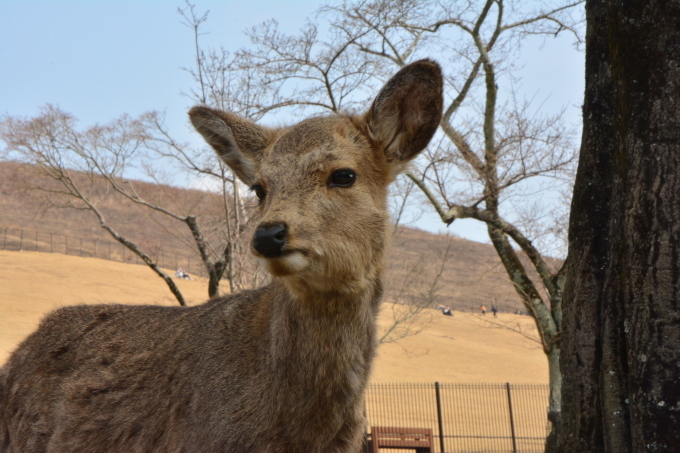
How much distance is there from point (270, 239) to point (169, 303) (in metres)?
46.1

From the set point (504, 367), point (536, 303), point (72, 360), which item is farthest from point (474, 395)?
point (72, 360)

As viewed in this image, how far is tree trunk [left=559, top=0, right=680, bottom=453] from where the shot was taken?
3871 mm

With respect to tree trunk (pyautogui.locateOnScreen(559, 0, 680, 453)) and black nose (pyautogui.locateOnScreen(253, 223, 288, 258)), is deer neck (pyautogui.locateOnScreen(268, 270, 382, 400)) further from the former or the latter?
tree trunk (pyautogui.locateOnScreen(559, 0, 680, 453))

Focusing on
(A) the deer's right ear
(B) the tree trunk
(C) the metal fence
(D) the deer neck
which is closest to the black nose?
(D) the deer neck

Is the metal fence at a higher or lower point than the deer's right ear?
lower

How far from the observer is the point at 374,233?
4.56m

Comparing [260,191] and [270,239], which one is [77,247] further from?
[270,239]

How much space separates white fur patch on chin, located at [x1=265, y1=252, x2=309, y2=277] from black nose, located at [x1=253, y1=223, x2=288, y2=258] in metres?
0.05

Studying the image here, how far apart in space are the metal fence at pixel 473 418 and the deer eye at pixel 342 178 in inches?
1037

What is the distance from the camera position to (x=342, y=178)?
450 centimetres

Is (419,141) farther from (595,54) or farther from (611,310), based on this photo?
(611,310)

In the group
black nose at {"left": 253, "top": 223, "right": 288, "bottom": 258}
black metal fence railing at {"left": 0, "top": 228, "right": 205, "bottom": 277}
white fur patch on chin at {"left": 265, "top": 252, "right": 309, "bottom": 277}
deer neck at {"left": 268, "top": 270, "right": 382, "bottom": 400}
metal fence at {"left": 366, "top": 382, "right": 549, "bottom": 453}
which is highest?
black metal fence railing at {"left": 0, "top": 228, "right": 205, "bottom": 277}

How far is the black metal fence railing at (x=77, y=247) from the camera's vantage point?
87.8 meters

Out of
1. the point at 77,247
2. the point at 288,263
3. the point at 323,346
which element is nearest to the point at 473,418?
the point at 323,346
